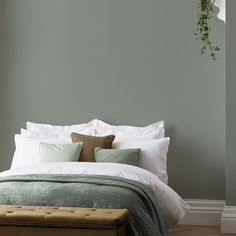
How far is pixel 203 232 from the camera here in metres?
5.96

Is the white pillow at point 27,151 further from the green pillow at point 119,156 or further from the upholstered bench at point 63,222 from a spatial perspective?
the upholstered bench at point 63,222

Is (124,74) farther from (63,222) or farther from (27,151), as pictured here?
(63,222)

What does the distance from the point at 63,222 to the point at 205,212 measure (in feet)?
8.76

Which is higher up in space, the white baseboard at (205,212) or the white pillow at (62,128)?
the white pillow at (62,128)

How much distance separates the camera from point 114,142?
6.12m

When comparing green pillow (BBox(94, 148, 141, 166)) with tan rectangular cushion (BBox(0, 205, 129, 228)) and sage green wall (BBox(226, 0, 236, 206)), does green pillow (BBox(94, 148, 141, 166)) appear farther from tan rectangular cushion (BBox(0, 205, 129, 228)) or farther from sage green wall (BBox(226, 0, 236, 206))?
tan rectangular cushion (BBox(0, 205, 129, 228))

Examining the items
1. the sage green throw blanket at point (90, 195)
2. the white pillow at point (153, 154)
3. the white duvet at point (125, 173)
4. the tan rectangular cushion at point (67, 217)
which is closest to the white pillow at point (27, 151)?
the white pillow at point (153, 154)

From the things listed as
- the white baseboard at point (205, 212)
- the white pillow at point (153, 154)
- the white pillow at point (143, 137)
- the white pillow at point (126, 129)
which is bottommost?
the white baseboard at point (205, 212)

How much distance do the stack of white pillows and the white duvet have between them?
2.18ft

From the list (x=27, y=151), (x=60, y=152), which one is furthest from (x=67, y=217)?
(x=27, y=151)

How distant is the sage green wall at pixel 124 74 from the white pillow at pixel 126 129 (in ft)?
0.48

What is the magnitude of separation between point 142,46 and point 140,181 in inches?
77.9

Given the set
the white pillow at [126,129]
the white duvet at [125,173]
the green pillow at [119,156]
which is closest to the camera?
the white duvet at [125,173]

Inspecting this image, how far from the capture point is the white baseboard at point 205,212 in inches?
247
